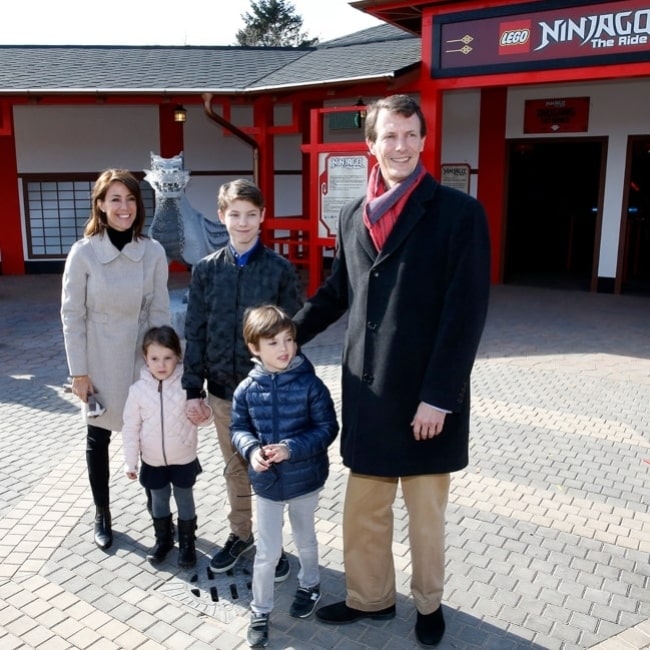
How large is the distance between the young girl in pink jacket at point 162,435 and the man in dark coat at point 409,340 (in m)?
0.88

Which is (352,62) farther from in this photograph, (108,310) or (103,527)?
(103,527)

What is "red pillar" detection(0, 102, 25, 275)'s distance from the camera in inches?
523

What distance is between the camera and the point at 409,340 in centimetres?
264

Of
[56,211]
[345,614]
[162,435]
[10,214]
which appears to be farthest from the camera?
[56,211]

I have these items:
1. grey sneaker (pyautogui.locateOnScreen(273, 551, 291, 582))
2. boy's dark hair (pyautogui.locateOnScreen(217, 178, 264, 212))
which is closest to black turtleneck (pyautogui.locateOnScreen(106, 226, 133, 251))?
boy's dark hair (pyautogui.locateOnScreen(217, 178, 264, 212))

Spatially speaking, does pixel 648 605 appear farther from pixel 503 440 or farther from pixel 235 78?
pixel 235 78

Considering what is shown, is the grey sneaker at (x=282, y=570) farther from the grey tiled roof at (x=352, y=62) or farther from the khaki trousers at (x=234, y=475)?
the grey tiled roof at (x=352, y=62)

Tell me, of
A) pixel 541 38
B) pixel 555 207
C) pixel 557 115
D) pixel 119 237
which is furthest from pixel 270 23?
pixel 119 237

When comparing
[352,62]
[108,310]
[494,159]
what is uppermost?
[352,62]

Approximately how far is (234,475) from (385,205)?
151cm

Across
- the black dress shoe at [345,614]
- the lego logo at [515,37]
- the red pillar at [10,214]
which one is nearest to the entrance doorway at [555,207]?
the lego logo at [515,37]

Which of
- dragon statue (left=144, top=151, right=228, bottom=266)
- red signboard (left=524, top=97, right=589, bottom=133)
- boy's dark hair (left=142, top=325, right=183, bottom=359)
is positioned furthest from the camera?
red signboard (left=524, top=97, right=589, bottom=133)

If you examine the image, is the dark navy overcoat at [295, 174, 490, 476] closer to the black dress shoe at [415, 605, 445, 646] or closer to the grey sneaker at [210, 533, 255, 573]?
the black dress shoe at [415, 605, 445, 646]

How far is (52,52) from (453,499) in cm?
1237
